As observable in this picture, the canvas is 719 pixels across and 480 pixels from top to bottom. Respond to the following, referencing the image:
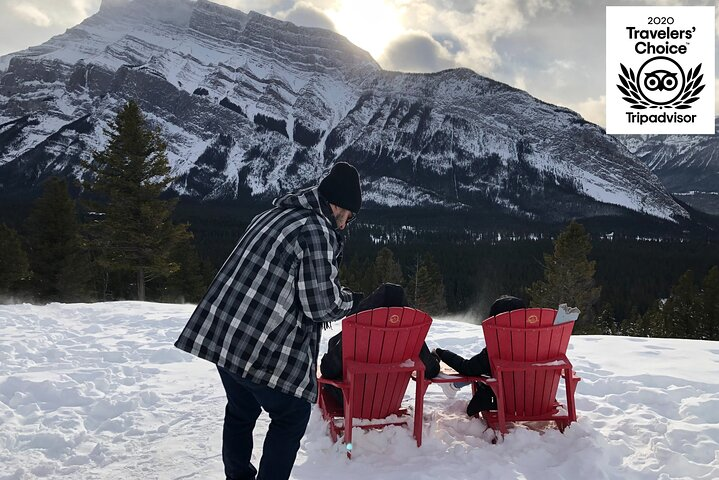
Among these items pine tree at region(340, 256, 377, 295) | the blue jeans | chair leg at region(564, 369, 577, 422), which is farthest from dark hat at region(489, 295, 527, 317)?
pine tree at region(340, 256, 377, 295)

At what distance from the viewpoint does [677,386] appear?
478 cm

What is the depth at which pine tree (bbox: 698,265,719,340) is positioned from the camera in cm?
2747

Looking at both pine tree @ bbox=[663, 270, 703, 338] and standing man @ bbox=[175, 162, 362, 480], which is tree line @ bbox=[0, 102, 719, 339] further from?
standing man @ bbox=[175, 162, 362, 480]

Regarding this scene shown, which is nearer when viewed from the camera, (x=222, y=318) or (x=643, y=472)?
(x=222, y=318)

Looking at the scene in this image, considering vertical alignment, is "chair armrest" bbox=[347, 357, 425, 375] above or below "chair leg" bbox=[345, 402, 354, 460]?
above

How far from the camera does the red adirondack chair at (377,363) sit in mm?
3346

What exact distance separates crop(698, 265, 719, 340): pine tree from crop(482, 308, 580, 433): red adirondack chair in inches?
1176

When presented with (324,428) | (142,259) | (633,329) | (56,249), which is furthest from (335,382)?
(633,329)

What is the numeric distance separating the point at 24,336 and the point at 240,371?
564 cm

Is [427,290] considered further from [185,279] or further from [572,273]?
[185,279]

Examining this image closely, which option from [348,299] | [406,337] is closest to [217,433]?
[406,337]

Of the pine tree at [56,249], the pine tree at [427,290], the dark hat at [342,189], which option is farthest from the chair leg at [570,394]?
the pine tree at [427,290]

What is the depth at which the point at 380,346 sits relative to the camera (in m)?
3.40

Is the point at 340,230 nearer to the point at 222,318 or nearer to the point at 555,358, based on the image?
the point at 222,318
